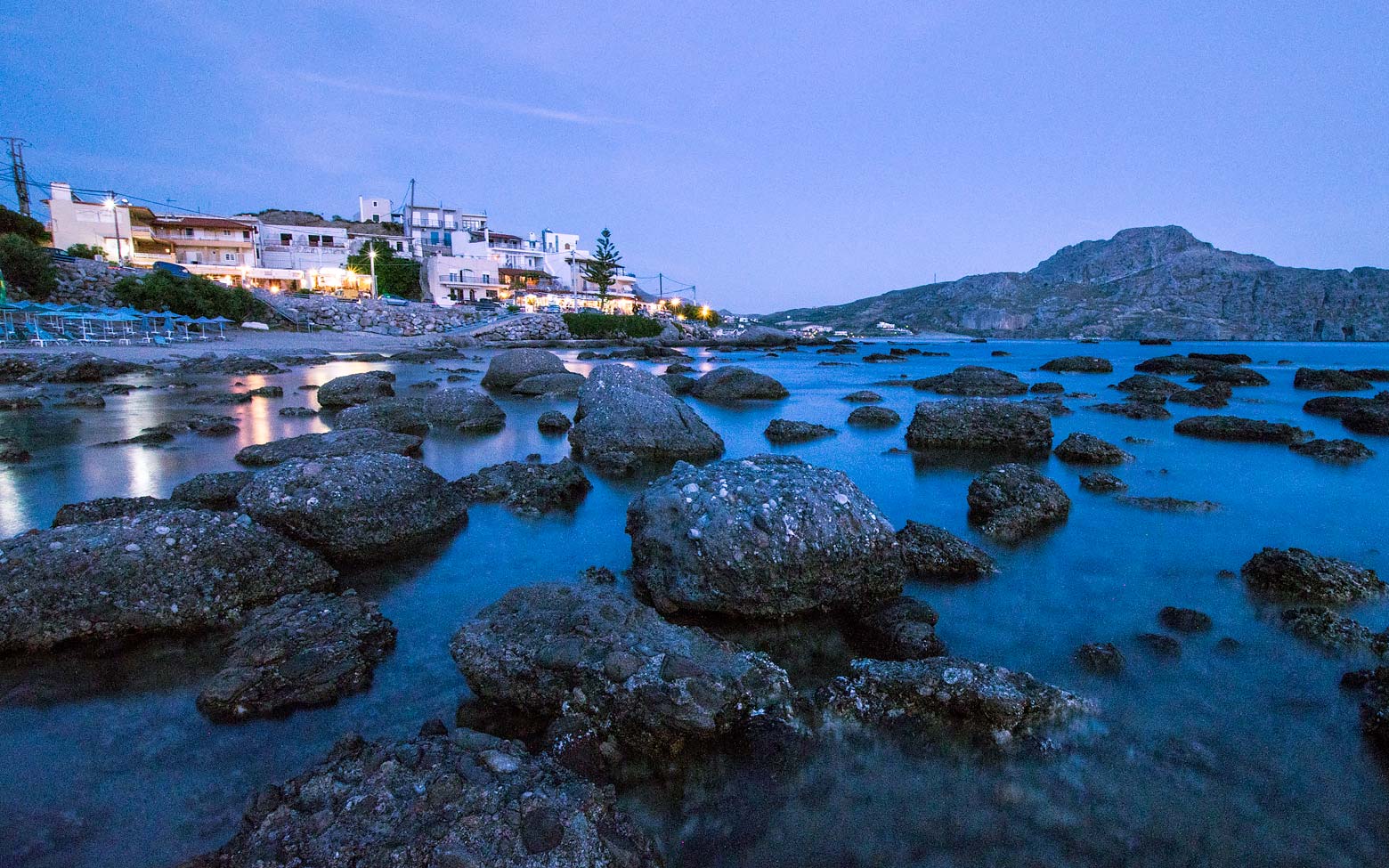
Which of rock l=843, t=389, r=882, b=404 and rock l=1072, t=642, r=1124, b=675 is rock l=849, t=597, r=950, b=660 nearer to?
rock l=1072, t=642, r=1124, b=675

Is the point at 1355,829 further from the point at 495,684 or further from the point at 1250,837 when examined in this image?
the point at 495,684

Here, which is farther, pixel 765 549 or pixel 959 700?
pixel 765 549

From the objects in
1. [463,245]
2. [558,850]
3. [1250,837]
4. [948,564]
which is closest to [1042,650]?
[948,564]

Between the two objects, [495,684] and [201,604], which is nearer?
[495,684]

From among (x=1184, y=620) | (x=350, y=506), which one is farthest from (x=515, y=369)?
(x=1184, y=620)

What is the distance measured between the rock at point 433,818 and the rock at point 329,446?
7458 millimetres

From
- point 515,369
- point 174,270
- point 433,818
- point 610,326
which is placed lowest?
point 433,818

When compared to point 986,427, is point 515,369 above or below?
above

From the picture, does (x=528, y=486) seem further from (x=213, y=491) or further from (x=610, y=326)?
(x=610, y=326)

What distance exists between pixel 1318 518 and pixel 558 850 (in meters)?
12.2

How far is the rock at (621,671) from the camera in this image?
4109 millimetres

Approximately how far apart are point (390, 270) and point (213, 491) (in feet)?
274

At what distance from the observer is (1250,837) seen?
11.8 ft

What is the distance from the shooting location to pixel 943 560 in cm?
709
